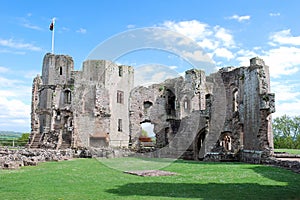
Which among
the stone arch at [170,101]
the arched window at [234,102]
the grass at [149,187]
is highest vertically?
the stone arch at [170,101]

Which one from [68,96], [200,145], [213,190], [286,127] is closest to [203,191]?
[213,190]

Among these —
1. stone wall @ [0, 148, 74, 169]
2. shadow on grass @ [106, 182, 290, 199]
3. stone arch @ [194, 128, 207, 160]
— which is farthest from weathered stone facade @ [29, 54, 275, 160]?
shadow on grass @ [106, 182, 290, 199]

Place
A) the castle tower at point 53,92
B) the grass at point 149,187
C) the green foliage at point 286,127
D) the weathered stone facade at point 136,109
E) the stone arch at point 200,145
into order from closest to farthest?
1. the grass at point 149,187
2. the weathered stone facade at point 136,109
3. the stone arch at point 200,145
4. the castle tower at point 53,92
5. the green foliage at point 286,127

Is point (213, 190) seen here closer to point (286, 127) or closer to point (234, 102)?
point (234, 102)

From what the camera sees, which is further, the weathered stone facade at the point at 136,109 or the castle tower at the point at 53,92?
the castle tower at the point at 53,92

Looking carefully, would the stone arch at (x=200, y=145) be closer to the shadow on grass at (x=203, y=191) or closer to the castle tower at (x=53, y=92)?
the castle tower at (x=53, y=92)

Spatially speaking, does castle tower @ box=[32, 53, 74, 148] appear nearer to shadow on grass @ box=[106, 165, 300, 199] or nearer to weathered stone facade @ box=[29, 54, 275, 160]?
weathered stone facade @ box=[29, 54, 275, 160]

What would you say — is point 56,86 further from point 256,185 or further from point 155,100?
point 256,185

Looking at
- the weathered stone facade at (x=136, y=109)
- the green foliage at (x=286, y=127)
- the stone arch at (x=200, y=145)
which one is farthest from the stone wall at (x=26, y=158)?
the green foliage at (x=286, y=127)

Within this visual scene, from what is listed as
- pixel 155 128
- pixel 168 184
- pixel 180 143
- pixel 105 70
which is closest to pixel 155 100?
pixel 155 128

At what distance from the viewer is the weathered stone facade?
2678 centimetres

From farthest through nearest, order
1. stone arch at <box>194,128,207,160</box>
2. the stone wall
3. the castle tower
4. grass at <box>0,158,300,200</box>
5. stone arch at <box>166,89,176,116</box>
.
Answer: the castle tower < stone arch at <box>166,89,176,116</box> < stone arch at <box>194,128,207,160</box> < the stone wall < grass at <box>0,158,300,200</box>

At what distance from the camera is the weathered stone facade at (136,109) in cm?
2678

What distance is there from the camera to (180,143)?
98.5 ft
